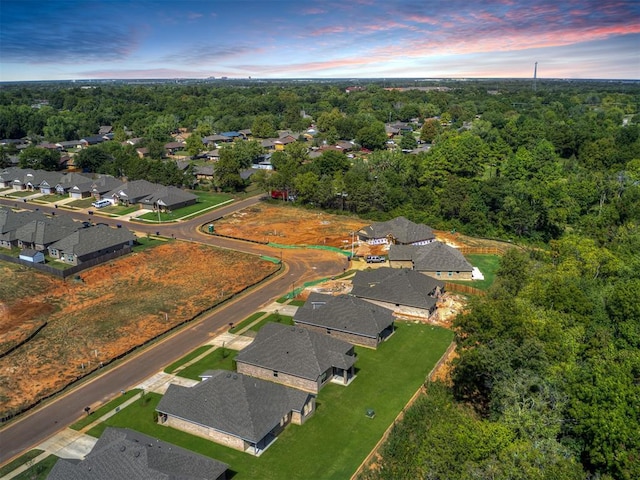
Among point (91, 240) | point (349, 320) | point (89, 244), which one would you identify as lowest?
point (349, 320)

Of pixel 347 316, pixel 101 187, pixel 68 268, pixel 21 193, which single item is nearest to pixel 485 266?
pixel 347 316

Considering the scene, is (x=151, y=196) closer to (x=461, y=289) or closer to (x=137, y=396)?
(x=137, y=396)

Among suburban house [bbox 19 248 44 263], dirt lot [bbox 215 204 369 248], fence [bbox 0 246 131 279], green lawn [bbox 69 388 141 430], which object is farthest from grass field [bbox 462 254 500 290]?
suburban house [bbox 19 248 44 263]

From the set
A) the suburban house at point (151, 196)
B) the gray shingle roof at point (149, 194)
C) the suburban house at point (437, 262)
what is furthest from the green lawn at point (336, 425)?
the gray shingle roof at point (149, 194)

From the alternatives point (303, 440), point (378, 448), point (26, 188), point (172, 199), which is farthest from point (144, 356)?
point (26, 188)

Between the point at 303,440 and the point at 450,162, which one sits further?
the point at 450,162

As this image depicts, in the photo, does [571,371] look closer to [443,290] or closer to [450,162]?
[443,290]

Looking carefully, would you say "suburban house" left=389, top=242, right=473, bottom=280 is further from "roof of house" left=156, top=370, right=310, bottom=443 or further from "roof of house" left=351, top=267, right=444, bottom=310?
"roof of house" left=156, top=370, right=310, bottom=443

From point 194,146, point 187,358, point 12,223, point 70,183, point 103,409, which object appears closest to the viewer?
point 103,409
